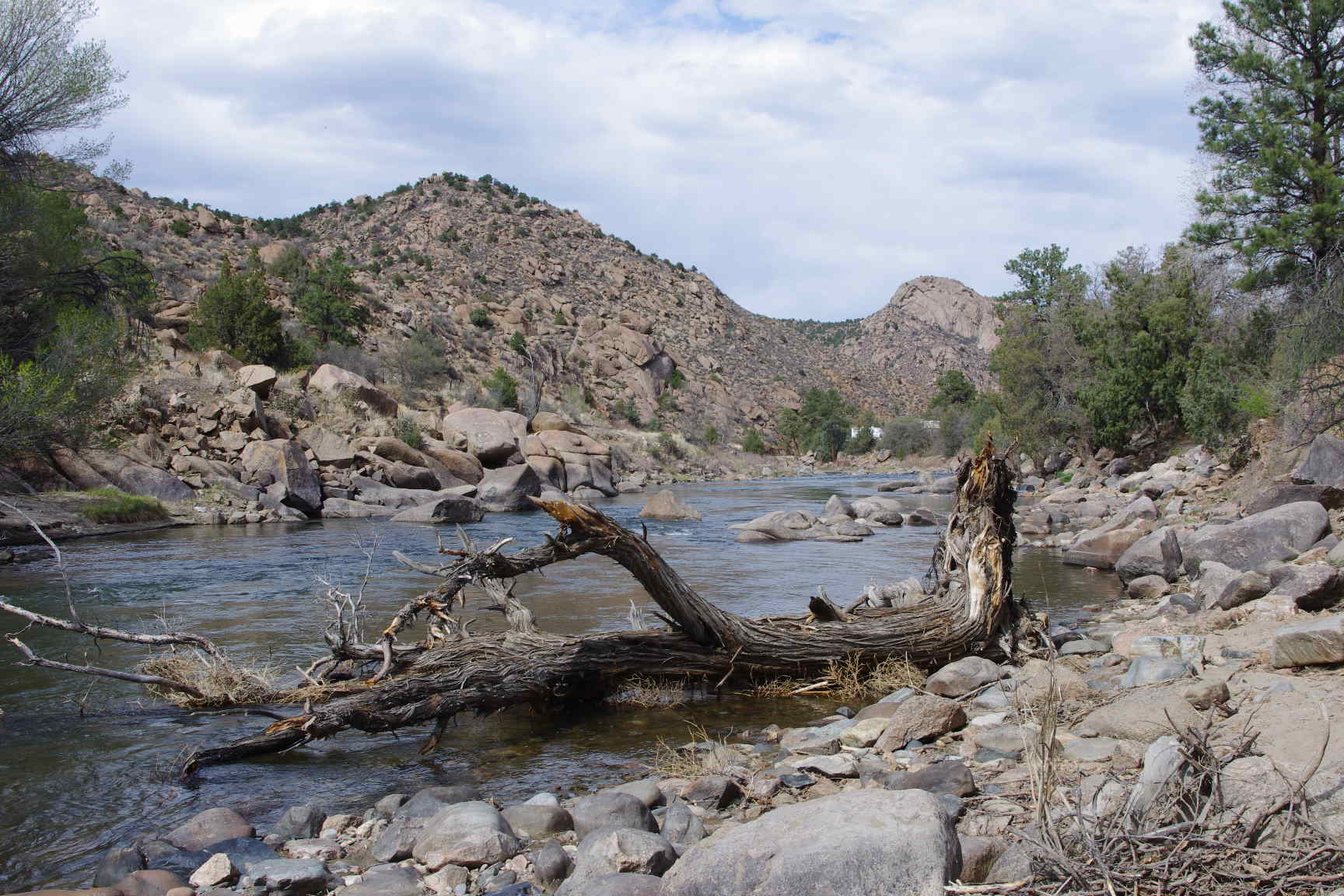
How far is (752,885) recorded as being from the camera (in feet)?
10.0

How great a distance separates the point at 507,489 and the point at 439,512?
388 cm

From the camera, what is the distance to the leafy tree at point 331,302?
143 feet

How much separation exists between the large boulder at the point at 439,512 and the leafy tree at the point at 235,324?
46.4 ft

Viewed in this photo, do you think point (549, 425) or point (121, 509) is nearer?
point (121, 509)

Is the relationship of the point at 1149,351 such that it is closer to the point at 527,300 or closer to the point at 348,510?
the point at 348,510

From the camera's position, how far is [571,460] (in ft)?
104

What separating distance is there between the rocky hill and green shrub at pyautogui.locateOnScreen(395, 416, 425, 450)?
9882mm

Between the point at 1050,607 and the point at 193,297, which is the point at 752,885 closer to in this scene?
the point at 1050,607

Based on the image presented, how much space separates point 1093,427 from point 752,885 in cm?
3376

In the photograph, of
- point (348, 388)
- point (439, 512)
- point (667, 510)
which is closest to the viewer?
point (439, 512)

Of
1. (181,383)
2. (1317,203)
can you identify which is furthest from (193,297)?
(1317,203)

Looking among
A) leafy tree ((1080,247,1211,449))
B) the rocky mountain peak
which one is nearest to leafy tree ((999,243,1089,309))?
leafy tree ((1080,247,1211,449))

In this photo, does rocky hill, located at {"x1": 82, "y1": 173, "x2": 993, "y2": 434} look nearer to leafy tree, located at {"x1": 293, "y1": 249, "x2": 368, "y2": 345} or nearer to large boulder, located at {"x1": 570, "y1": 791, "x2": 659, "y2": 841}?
leafy tree, located at {"x1": 293, "y1": 249, "x2": 368, "y2": 345}

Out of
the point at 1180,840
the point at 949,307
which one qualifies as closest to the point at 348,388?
the point at 1180,840
